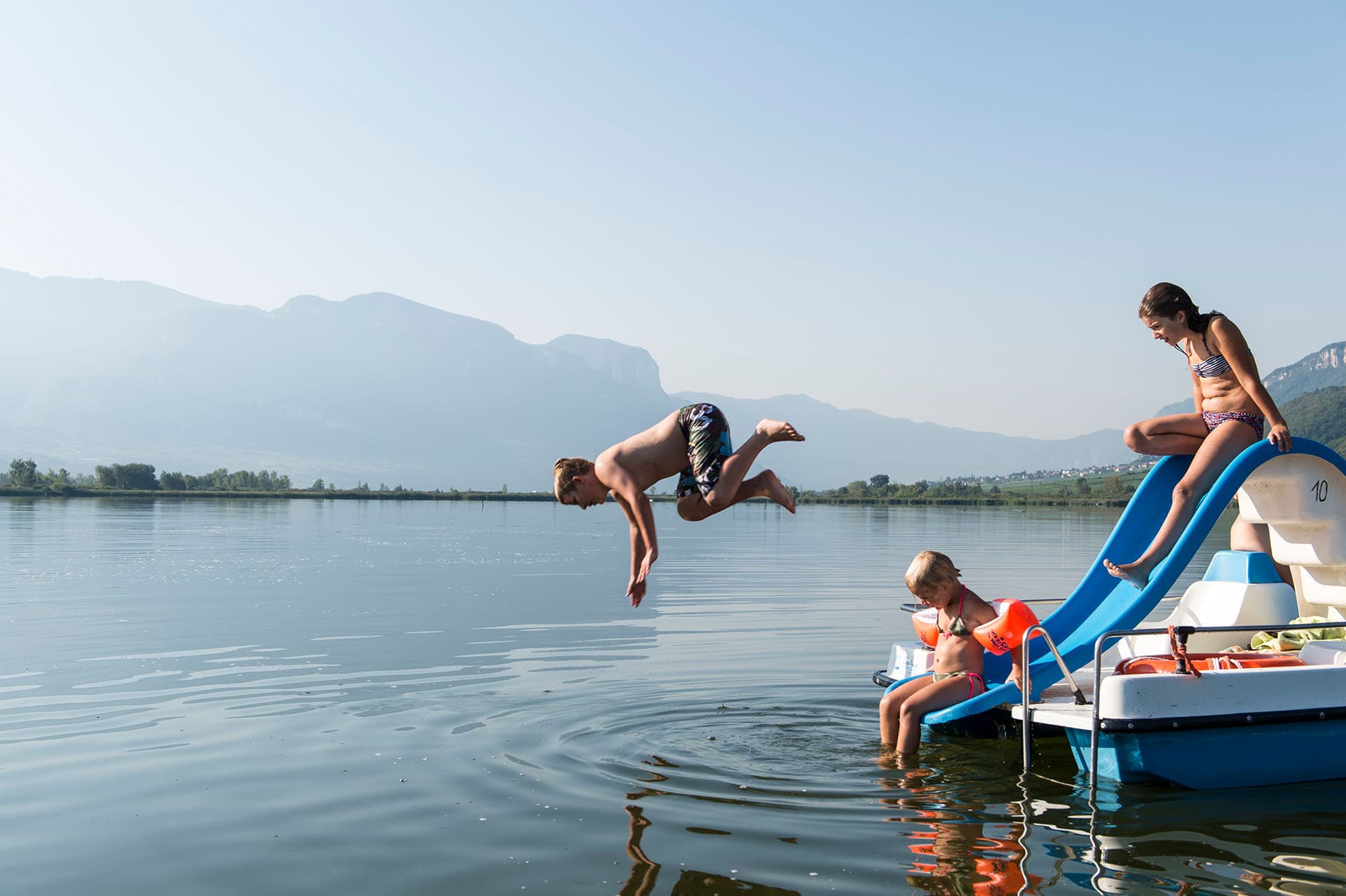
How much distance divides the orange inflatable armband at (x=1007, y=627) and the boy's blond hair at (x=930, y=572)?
52 centimetres

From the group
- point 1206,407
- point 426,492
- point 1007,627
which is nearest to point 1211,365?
point 1206,407

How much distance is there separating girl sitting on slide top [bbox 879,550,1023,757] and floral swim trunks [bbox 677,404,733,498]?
1948 mm

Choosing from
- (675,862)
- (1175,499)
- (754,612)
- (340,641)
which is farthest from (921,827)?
(754,612)

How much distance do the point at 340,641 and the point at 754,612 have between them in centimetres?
801

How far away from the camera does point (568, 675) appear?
14.2 meters

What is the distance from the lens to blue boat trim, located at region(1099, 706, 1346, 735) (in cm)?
834

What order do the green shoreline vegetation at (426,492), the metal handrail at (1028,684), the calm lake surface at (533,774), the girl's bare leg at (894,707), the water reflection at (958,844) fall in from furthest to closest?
the green shoreline vegetation at (426,492), the girl's bare leg at (894,707), the metal handrail at (1028,684), the calm lake surface at (533,774), the water reflection at (958,844)

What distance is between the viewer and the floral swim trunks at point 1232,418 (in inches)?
388

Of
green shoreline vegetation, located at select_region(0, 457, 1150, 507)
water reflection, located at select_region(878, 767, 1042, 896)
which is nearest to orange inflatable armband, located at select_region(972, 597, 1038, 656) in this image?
water reflection, located at select_region(878, 767, 1042, 896)

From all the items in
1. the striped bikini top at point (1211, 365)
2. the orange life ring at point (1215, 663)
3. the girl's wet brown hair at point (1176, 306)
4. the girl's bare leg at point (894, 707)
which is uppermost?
the girl's wet brown hair at point (1176, 306)

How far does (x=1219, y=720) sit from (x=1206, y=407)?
3.19m

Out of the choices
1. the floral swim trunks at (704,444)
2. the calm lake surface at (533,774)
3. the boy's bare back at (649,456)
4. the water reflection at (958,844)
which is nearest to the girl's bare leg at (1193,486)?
the calm lake surface at (533,774)

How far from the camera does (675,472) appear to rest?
31.7ft

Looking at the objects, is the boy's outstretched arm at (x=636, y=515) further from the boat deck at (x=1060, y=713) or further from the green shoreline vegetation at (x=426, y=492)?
the green shoreline vegetation at (x=426, y=492)
